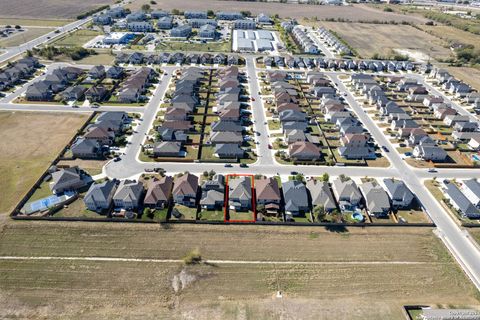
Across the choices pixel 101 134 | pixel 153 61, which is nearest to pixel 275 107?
pixel 101 134

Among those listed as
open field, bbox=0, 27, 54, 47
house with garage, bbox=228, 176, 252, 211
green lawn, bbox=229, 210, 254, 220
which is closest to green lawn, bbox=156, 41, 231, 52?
open field, bbox=0, 27, 54, 47

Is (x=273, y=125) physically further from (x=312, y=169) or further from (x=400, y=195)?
(x=400, y=195)

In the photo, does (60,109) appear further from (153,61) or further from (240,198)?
(240,198)

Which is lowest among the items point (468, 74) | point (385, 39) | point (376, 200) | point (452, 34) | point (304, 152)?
point (376, 200)

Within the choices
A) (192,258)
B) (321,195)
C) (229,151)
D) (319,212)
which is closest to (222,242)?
(192,258)

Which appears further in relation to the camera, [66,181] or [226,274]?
[66,181]

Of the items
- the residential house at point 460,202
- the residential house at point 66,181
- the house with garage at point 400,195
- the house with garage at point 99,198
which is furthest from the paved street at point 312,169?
the house with garage at point 99,198

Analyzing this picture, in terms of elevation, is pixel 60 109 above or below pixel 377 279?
above
